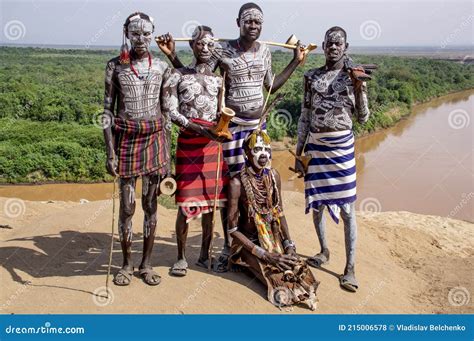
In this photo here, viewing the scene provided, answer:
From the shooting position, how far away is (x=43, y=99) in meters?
22.5

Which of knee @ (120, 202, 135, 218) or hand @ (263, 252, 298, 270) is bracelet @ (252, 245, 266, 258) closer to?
hand @ (263, 252, 298, 270)

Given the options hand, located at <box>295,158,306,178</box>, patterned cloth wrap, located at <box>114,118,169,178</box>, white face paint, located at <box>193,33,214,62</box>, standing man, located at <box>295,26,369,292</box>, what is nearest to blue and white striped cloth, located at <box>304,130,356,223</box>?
standing man, located at <box>295,26,369,292</box>

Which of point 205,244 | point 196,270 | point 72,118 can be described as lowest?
point 72,118

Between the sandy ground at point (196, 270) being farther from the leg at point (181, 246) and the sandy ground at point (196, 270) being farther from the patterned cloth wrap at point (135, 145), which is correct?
the patterned cloth wrap at point (135, 145)

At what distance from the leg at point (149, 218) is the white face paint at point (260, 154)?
33.2 inches

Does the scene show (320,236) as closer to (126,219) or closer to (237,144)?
(237,144)

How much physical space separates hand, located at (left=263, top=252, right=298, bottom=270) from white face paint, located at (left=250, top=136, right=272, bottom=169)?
2.44ft

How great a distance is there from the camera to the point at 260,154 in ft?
13.8

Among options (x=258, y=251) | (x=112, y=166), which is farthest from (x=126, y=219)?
(x=258, y=251)

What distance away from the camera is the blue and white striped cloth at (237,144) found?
4.62 meters

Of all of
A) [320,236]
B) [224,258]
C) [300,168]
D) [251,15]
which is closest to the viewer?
[251,15]

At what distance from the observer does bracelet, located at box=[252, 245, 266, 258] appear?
13.7 ft

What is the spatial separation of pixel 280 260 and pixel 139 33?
7.02ft

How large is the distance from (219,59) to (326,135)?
3.91ft
